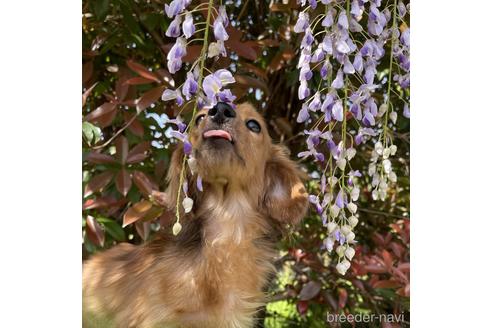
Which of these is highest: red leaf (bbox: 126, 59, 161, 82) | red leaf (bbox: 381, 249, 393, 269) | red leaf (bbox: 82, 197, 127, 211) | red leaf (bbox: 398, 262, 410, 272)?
red leaf (bbox: 126, 59, 161, 82)

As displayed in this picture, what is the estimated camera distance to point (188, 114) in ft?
6.50

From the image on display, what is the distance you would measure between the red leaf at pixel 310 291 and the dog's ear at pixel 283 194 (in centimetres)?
57

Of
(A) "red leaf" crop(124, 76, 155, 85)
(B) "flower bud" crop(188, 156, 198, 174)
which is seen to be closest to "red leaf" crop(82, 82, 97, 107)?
(A) "red leaf" crop(124, 76, 155, 85)

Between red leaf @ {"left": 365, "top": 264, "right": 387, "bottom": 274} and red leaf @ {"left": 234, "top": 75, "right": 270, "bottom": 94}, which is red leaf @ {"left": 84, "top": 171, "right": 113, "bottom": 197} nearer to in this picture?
red leaf @ {"left": 234, "top": 75, "right": 270, "bottom": 94}

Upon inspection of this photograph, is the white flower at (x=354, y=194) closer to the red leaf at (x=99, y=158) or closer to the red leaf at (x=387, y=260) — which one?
the red leaf at (x=387, y=260)

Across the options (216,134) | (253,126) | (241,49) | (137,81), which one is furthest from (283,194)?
(137,81)

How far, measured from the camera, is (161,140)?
225cm

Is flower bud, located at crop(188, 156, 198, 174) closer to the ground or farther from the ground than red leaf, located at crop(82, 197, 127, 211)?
farther from the ground

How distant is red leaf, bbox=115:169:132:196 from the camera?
82.5 inches

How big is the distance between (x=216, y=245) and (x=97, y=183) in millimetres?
466

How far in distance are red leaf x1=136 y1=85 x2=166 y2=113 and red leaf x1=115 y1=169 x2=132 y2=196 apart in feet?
0.70
